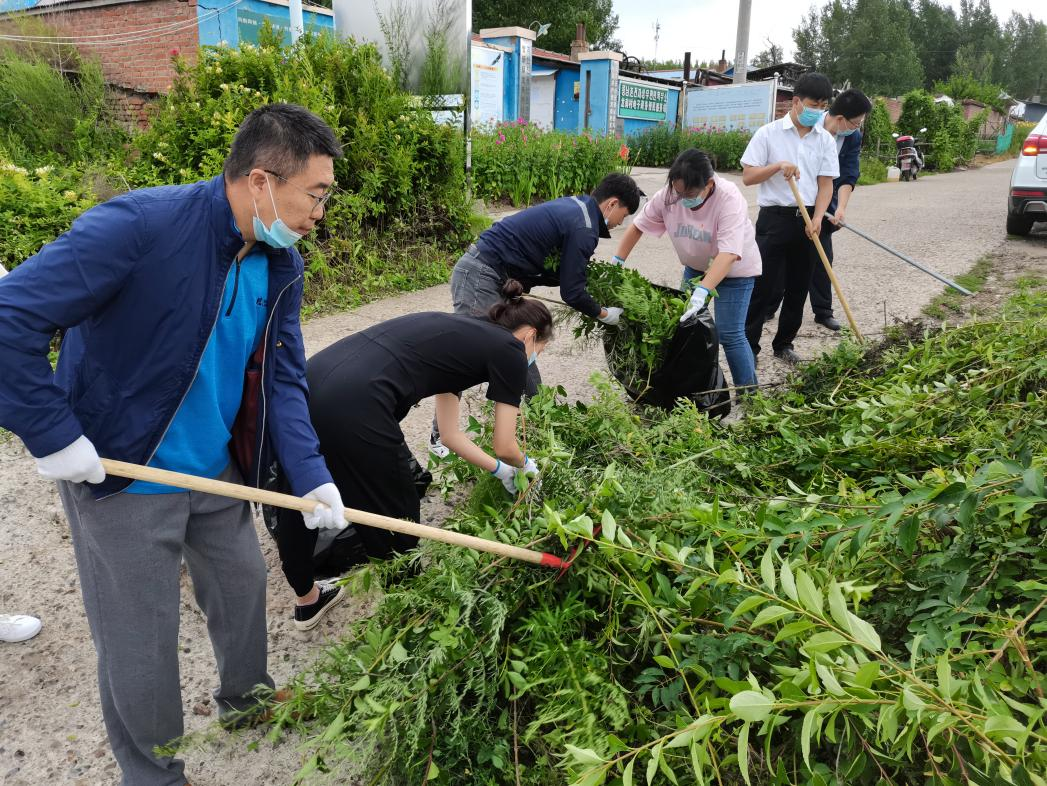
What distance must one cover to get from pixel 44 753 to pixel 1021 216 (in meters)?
11.2

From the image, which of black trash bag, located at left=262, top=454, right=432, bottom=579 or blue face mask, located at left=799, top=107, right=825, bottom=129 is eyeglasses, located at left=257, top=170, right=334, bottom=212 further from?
blue face mask, located at left=799, top=107, right=825, bottom=129

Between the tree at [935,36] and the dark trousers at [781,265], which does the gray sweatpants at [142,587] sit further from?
the tree at [935,36]

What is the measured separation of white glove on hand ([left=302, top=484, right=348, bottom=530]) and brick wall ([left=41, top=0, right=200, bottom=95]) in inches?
422

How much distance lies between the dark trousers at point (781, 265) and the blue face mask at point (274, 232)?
3796mm

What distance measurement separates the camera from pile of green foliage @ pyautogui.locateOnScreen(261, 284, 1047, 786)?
1.27 m

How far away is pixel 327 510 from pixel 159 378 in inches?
22.4

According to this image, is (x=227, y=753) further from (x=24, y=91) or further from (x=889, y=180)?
(x=889, y=180)

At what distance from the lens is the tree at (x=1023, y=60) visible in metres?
70.6

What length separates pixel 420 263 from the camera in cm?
779

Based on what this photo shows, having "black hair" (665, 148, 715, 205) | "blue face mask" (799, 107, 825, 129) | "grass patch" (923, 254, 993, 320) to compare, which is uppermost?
"blue face mask" (799, 107, 825, 129)

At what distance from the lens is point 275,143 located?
180 cm

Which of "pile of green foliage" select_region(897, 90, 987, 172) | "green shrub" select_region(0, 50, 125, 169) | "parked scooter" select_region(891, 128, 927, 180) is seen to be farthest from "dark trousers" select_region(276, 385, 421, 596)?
"pile of green foliage" select_region(897, 90, 987, 172)

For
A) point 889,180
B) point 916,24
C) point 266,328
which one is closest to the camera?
point 266,328

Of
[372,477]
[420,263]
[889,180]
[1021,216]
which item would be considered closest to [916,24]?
[889,180]
